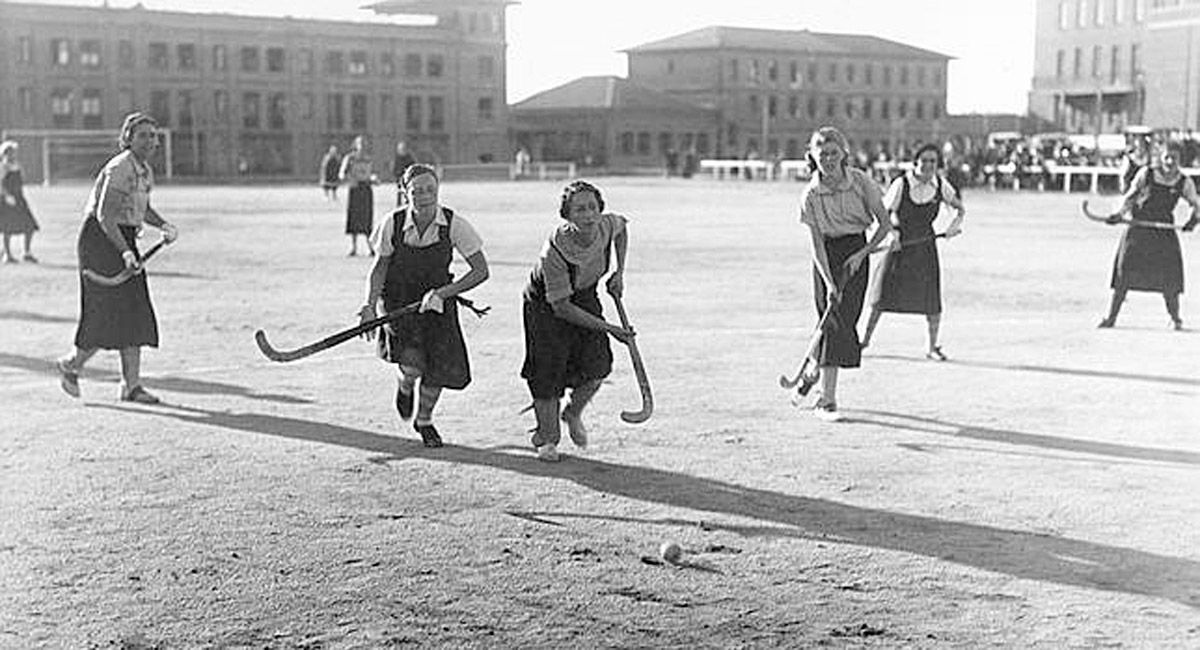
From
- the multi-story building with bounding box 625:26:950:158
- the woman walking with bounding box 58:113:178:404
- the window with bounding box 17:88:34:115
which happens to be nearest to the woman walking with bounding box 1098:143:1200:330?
the woman walking with bounding box 58:113:178:404

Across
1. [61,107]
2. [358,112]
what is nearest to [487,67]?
[358,112]

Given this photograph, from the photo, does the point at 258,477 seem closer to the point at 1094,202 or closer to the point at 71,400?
the point at 71,400

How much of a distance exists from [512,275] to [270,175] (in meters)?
53.6

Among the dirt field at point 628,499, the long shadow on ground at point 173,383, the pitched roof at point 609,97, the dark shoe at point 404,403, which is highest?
the pitched roof at point 609,97

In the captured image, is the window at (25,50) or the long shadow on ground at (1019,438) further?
the window at (25,50)

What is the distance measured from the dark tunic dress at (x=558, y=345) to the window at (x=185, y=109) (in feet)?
209

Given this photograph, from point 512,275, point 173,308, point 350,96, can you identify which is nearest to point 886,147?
point 350,96

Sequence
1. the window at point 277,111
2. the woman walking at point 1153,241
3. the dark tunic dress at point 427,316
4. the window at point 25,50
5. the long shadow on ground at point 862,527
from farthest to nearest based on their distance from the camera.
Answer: the window at point 277,111, the window at point 25,50, the woman walking at point 1153,241, the dark tunic dress at point 427,316, the long shadow on ground at point 862,527

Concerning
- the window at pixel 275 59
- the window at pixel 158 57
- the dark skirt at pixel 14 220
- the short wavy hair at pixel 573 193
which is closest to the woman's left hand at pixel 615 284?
the short wavy hair at pixel 573 193

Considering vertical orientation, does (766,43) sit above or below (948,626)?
above

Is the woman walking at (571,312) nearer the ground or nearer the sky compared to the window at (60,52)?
nearer the ground

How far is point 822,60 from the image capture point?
6856 cm

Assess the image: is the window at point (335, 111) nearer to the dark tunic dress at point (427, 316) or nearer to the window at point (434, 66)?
the window at point (434, 66)

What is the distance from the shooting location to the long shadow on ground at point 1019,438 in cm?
880
